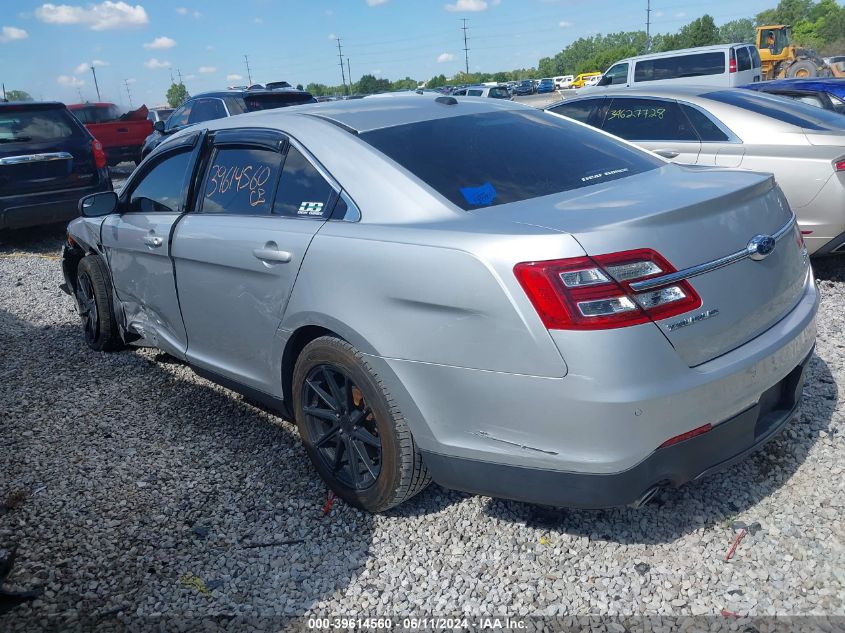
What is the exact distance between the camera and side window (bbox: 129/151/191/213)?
394 centimetres

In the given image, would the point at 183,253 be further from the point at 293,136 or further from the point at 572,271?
the point at 572,271

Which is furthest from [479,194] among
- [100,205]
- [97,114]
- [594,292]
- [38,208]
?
[97,114]

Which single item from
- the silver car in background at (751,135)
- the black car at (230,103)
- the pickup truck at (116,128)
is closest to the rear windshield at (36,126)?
the black car at (230,103)

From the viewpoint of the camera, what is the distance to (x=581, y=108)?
7.14 m

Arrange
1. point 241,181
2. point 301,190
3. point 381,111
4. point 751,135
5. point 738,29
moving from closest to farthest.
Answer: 1. point 301,190
2. point 381,111
3. point 241,181
4. point 751,135
5. point 738,29

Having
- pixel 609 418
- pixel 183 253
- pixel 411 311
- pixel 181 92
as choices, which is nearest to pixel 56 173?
pixel 183 253

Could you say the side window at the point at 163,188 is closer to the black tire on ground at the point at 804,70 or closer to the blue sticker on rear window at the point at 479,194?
the blue sticker on rear window at the point at 479,194

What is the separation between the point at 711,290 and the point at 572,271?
501 millimetres

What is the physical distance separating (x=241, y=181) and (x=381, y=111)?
753mm

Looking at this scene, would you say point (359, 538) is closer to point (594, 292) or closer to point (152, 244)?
point (594, 292)

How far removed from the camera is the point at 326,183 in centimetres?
301

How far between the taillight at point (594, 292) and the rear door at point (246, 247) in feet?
3.63

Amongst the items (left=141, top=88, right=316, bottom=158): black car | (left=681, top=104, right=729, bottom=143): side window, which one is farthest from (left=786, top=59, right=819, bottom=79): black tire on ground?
(left=681, top=104, right=729, bottom=143): side window

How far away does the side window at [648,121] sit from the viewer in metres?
6.19
